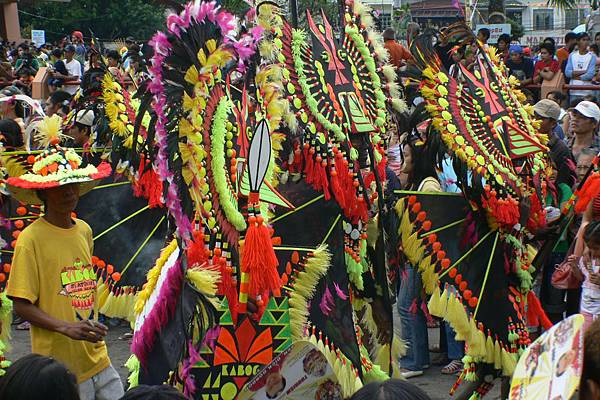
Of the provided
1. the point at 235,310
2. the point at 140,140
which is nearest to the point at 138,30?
the point at 140,140

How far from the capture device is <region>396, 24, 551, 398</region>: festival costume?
17.4 feet

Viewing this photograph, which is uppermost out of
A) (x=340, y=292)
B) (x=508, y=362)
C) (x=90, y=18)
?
(x=90, y=18)

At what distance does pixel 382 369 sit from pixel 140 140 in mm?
2206

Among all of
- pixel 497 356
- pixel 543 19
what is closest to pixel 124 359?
pixel 497 356

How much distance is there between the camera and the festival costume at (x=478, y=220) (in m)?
5.32

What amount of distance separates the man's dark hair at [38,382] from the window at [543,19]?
204 feet

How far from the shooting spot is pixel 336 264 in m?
4.95

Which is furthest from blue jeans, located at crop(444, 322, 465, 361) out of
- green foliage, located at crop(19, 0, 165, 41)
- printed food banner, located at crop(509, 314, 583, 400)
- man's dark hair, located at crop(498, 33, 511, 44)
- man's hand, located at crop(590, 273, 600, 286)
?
green foliage, located at crop(19, 0, 165, 41)

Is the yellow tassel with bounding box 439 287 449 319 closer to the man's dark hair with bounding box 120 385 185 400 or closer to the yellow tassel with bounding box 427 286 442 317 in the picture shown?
the yellow tassel with bounding box 427 286 442 317

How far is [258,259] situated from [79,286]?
2.58 ft

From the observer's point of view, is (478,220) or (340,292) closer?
(340,292)

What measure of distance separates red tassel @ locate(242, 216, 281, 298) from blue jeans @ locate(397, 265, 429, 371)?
117 inches

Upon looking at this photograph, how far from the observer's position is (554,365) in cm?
203

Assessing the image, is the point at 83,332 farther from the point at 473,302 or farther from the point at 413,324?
the point at 413,324
